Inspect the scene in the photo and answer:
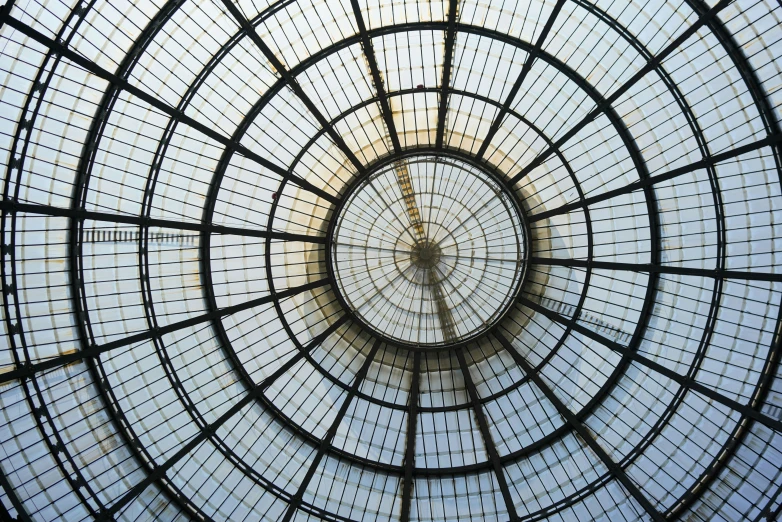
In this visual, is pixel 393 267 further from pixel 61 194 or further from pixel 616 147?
pixel 61 194

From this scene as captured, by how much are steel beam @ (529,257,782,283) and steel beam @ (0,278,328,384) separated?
8974mm

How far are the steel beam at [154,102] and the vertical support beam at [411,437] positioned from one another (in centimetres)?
761

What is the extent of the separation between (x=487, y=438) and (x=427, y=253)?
7516mm

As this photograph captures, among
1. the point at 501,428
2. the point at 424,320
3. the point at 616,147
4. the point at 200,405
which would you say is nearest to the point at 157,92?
the point at 200,405

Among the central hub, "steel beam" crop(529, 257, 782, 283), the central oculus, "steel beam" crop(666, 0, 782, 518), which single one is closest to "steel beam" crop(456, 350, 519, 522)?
the central oculus

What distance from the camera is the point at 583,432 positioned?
71.6 feet

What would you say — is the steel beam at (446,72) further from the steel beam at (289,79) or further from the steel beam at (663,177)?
the steel beam at (663,177)

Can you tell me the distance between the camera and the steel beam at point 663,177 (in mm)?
18031

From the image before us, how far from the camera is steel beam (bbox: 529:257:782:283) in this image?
19.3m

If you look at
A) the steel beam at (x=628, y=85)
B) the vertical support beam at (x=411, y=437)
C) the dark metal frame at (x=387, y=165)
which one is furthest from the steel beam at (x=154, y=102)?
the steel beam at (x=628, y=85)

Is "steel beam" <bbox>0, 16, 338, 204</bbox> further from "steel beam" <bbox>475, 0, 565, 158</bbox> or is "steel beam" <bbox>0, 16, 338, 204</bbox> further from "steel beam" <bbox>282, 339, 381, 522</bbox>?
"steel beam" <bbox>282, 339, 381, 522</bbox>

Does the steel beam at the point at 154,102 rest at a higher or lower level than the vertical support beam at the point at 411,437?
higher

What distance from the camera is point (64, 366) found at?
19.8 metres

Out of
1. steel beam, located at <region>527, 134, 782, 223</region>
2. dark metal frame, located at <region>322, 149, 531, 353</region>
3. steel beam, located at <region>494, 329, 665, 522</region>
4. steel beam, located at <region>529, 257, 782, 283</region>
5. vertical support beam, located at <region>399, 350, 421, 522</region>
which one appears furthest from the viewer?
vertical support beam, located at <region>399, 350, 421, 522</region>
